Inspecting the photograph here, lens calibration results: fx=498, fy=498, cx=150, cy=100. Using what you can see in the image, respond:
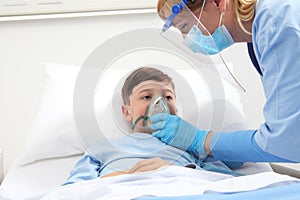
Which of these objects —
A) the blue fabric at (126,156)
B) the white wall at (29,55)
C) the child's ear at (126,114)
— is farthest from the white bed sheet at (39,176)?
the white wall at (29,55)

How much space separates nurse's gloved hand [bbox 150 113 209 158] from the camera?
168 cm

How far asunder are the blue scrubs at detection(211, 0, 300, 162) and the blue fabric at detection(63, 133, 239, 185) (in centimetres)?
36

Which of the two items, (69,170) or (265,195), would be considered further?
(69,170)

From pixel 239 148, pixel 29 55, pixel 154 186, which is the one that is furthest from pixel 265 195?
pixel 29 55

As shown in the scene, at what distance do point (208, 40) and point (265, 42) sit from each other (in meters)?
0.19

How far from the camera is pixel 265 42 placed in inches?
50.7

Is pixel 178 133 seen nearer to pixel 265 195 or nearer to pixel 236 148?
pixel 236 148

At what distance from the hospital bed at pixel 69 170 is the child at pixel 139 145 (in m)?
0.09

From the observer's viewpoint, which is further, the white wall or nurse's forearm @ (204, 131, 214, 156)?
the white wall

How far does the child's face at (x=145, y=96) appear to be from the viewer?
1655mm

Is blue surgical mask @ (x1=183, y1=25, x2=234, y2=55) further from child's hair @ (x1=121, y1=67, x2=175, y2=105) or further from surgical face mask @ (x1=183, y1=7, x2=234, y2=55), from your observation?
child's hair @ (x1=121, y1=67, x2=175, y2=105)

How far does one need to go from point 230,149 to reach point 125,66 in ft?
1.49

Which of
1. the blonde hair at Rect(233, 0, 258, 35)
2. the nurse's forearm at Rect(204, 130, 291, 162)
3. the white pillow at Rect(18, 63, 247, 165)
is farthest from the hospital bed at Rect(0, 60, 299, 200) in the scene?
the blonde hair at Rect(233, 0, 258, 35)

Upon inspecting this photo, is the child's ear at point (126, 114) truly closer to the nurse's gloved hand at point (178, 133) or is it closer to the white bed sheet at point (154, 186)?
the nurse's gloved hand at point (178, 133)
